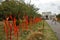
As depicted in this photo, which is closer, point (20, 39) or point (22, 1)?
point (20, 39)

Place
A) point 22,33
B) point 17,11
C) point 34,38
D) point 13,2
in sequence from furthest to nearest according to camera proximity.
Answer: point 13,2, point 17,11, point 22,33, point 34,38

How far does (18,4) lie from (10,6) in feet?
Result: 6.92

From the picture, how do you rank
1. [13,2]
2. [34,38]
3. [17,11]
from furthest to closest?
[13,2]
[17,11]
[34,38]

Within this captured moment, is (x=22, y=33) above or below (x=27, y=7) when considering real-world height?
below

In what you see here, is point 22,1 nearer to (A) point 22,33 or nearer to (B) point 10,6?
(B) point 10,6

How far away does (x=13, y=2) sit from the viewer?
2583 cm

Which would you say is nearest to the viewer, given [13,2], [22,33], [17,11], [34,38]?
[34,38]

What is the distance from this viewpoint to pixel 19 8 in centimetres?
2416

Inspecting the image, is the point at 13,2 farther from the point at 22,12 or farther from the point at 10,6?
the point at 22,12

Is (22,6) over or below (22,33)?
over

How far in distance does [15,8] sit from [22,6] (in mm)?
712

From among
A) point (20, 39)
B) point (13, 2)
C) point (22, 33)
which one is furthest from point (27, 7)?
point (20, 39)

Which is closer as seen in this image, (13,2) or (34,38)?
(34,38)

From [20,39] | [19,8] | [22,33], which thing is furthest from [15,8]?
[20,39]
